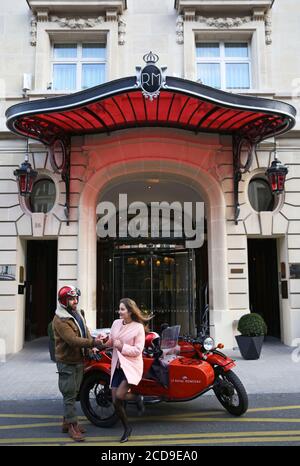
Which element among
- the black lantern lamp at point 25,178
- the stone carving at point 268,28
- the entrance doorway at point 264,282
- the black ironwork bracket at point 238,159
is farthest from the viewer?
the entrance doorway at point 264,282

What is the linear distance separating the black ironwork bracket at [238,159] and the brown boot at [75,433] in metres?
7.59

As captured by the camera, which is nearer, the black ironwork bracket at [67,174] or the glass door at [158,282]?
the black ironwork bracket at [67,174]

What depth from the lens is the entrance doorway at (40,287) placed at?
1346cm

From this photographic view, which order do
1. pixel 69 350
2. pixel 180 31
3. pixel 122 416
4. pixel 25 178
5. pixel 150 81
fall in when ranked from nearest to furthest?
pixel 122 416 → pixel 69 350 → pixel 150 81 → pixel 25 178 → pixel 180 31

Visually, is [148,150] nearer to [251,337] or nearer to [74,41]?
[74,41]

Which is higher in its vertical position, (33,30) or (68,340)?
(33,30)

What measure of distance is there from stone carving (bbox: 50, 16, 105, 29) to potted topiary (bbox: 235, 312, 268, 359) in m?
8.91

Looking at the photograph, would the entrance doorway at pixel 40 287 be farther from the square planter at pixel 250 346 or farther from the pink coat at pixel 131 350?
the pink coat at pixel 131 350

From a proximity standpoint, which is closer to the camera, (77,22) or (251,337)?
(251,337)

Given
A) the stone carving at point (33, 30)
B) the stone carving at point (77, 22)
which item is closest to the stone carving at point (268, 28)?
the stone carving at point (77, 22)

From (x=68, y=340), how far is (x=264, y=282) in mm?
10352

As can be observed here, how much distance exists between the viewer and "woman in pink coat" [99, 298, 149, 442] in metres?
4.88

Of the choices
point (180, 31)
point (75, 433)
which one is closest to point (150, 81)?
point (180, 31)

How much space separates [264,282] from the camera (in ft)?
46.7
